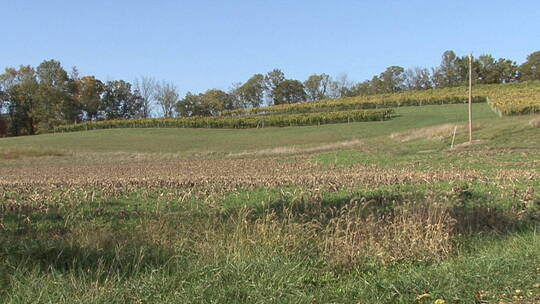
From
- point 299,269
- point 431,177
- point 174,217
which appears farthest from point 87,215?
point 431,177

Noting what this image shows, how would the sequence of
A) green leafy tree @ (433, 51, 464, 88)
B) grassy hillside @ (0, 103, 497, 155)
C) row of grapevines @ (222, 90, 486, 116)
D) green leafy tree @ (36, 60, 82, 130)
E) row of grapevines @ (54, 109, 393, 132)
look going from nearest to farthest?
grassy hillside @ (0, 103, 497, 155)
row of grapevines @ (54, 109, 393, 132)
row of grapevines @ (222, 90, 486, 116)
green leafy tree @ (36, 60, 82, 130)
green leafy tree @ (433, 51, 464, 88)

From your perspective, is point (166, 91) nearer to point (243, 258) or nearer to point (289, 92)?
point (289, 92)

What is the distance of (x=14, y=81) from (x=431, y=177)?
365 feet

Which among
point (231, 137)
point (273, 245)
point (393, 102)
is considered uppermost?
point (393, 102)

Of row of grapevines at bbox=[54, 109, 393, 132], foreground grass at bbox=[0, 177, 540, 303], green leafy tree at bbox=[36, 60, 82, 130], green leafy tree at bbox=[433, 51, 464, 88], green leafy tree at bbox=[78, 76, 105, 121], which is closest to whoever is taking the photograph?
foreground grass at bbox=[0, 177, 540, 303]

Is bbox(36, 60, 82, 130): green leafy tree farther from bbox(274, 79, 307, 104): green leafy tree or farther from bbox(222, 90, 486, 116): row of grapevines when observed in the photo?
bbox(274, 79, 307, 104): green leafy tree

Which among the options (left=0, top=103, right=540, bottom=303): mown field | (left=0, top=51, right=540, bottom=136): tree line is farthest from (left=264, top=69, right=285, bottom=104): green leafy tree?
(left=0, top=103, right=540, bottom=303): mown field

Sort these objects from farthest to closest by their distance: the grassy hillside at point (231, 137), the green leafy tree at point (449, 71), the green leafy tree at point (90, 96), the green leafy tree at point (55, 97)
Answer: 1. the green leafy tree at point (449, 71)
2. the green leafy tree at point (90, 96)
3. the green leafy tree at point (55, 97)
4. the grassy hillside at point (231, 137)

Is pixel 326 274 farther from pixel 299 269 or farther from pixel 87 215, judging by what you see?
pixel 87 215

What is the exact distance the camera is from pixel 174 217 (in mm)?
8445

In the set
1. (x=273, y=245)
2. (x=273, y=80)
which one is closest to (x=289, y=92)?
(x=273, y=80)

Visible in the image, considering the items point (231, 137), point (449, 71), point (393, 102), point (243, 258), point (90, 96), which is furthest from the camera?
point (449, 71)

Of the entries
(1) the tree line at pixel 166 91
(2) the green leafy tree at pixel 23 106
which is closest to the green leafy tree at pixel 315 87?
(1) the tree line at pixel 166 91

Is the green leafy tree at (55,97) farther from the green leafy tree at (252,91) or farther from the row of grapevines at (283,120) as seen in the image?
the green leafy tree at (252,91)
